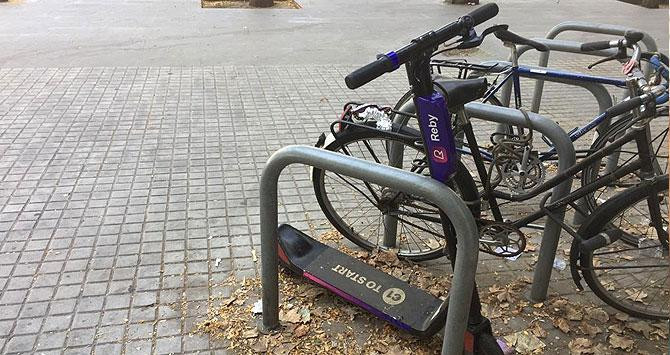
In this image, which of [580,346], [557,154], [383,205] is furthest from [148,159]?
[580,346]

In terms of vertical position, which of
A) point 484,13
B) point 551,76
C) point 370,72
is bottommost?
point 551,76

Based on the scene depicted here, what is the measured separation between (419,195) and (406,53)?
538 millimetres

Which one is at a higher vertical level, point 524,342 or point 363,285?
point 363,285

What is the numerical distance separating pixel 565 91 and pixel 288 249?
490 centimetres

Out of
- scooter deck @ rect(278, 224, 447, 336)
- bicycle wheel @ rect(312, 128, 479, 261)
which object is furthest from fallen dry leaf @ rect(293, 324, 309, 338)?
bicycle wheel @ rect(312, 128, 479, 261)

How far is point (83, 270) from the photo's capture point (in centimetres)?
331

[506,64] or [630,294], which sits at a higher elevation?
[506,64]

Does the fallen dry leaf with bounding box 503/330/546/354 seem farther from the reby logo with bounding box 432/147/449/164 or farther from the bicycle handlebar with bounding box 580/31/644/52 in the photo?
the bicycle handlebar with bounding box 580/31/644/52

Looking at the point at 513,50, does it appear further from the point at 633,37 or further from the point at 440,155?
the point at 440,155

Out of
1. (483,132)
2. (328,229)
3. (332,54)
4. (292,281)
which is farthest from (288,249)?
(332,54)

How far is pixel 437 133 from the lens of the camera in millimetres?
2234

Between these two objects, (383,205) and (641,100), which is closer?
(641,100)

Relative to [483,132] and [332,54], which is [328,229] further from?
[332,54]

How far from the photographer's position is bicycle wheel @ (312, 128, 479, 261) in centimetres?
301
